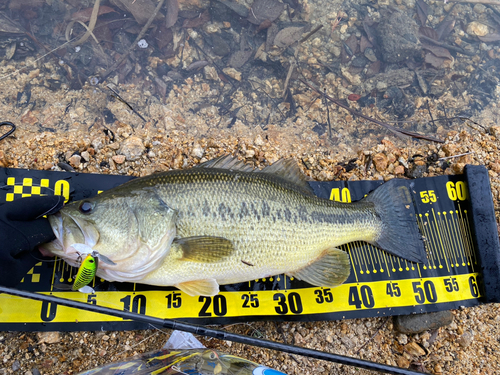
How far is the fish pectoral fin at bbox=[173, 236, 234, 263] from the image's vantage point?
84.2 inches

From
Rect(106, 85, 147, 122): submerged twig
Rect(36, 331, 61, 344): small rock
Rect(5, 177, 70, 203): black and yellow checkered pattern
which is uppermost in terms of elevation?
Rect(106, 85, 147, 122): submerged twig

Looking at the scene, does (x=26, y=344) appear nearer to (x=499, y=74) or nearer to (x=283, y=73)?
(x=283, y=73)

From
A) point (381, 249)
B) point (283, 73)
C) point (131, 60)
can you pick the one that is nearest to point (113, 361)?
point (381, 249)

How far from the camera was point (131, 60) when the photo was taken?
3.19m

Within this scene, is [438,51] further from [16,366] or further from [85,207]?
[16,366]

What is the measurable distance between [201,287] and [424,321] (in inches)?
81.2

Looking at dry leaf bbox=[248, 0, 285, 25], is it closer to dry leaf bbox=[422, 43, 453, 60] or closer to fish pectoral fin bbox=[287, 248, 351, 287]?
dry leaf bbox=[422, 43, 453, 60]

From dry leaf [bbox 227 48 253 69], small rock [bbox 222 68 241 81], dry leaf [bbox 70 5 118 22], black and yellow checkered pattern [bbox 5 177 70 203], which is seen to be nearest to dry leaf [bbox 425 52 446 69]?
dry leaf [bbox 227 48 253 69]

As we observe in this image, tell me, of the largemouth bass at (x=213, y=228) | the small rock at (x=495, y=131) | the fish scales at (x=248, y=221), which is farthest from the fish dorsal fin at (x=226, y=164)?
the small rock at (x=495, y=131)

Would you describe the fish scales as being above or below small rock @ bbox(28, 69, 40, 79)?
below

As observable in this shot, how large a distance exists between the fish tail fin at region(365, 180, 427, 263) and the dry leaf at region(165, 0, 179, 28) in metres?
2.81

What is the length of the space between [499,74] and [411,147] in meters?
1.73

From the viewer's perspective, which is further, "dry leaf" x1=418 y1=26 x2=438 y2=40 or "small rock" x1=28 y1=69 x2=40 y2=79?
"dry leaf" x1=418 y1=26 x2=438 y2=40

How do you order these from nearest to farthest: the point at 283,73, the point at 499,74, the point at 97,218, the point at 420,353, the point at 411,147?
the point at 97,218 → the point at 420,353 → the point at 411,147 → the point at 283,73 → the point at 499,74
